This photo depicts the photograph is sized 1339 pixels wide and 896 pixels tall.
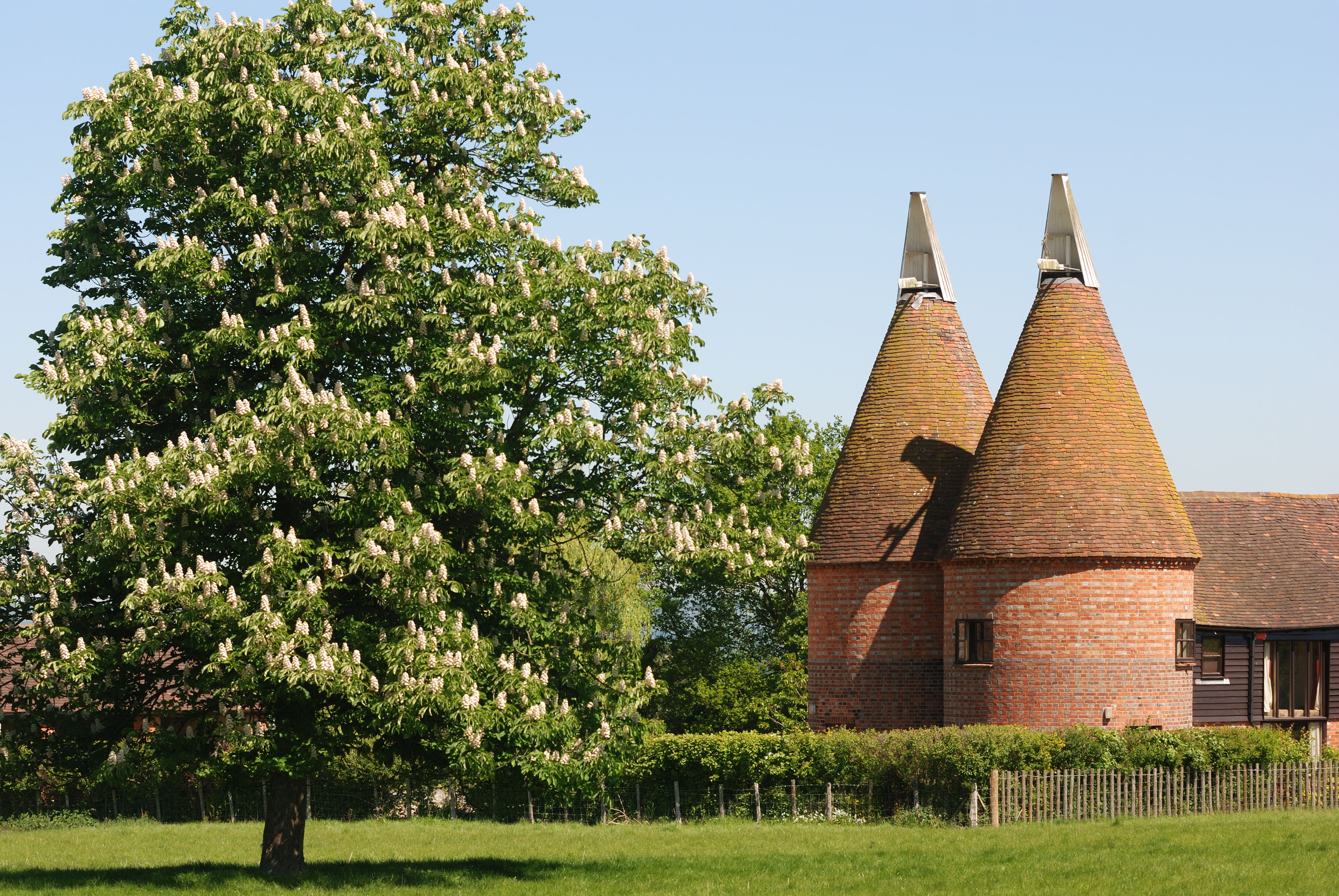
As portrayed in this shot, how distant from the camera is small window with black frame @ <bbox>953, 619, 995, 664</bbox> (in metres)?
32.1

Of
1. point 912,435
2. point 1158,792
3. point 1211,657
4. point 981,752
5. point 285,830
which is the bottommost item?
point 1158,792

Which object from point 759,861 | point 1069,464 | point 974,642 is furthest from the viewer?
point 974,642

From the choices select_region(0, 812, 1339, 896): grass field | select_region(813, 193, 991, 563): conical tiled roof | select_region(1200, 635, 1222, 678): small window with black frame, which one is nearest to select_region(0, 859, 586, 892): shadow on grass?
select_region(0, 812, 1339, 896): grass field

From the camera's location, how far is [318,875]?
2272cm

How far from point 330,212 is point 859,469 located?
17.6 m

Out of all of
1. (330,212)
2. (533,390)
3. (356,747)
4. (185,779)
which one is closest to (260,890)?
(356,747)

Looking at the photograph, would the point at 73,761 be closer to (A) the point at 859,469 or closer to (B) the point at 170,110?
(B) the point at 170,110

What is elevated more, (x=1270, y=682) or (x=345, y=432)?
(x=345, y=432)

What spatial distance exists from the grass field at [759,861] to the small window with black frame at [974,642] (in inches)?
161

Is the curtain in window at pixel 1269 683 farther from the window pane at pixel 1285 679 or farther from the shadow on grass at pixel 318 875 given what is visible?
the shadow on grass at pixel 318 875

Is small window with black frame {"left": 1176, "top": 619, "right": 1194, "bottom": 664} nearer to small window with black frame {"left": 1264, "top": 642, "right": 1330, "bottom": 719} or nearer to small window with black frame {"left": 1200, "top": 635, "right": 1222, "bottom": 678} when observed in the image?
small window with black frame {"left": 1200, "top": 635, "right": 1222, "bottom": 678}

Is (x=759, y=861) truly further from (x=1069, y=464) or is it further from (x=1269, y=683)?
(x=1269, y=683)

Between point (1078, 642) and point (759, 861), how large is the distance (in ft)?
31.3

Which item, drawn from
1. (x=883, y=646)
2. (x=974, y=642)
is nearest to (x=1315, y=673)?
(x=974, y=642)
